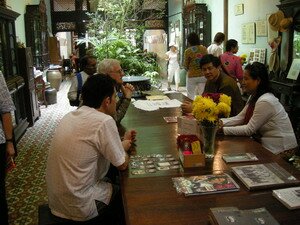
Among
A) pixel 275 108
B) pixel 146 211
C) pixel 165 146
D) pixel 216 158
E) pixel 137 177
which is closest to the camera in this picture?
pixel 146 211

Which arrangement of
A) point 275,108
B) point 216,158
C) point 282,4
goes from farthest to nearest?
point 282,4 → point 275,108 → point 216,158

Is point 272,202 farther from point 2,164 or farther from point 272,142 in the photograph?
point 2,164

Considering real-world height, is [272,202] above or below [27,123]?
above

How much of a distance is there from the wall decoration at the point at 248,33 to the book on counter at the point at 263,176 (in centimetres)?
490

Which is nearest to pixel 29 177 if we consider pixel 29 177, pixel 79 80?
pixel 29 177

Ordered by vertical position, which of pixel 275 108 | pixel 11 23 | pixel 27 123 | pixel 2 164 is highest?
pixel 11 23

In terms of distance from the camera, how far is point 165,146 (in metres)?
2.20

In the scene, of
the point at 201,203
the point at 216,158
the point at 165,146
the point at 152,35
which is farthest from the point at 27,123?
the point at 152,35

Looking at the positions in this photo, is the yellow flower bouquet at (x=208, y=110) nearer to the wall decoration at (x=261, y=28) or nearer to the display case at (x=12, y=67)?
the display case at (x=12, y=67)

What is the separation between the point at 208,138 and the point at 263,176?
1.37 feet

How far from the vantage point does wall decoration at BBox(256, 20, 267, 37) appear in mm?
5698

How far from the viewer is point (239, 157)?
6.34ft

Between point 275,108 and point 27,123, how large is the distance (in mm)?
4750

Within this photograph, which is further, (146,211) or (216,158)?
(216,158)
